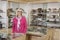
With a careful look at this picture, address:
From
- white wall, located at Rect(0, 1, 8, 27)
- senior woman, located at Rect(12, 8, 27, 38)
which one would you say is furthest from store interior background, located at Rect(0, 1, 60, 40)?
senior woman, located at Rect(12, 8, 27, 38)

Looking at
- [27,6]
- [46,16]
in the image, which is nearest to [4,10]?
[27,6]

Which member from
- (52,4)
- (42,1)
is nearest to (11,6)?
(42,1)

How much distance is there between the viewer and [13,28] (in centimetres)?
259

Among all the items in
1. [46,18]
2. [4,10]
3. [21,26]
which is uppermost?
[4,10]

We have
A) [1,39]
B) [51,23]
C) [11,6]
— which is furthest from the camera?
[51,23]

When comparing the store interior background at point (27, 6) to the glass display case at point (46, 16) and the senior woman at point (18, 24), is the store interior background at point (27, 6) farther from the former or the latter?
the senior woman at point (18, 24)

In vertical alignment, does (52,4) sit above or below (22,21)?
above

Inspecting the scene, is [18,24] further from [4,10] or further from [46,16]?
[46,16]

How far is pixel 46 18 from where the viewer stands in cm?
279

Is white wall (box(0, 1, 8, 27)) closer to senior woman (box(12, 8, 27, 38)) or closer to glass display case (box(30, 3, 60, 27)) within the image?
senior woman (box(12, 8, 27, 38))

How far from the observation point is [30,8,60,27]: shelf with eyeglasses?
2.71 m

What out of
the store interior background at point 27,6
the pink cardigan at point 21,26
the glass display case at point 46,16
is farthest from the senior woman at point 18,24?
the glass display case at point 46,16

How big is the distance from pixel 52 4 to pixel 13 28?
0.95 meters

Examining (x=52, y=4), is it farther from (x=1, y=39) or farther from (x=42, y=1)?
(x=1, y=39)
